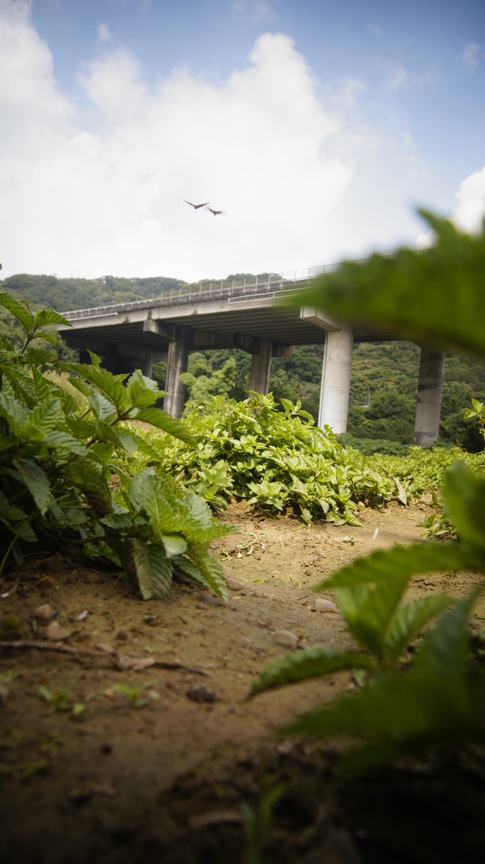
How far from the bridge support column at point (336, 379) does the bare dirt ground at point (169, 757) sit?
22805mm

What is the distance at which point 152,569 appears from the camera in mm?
1752

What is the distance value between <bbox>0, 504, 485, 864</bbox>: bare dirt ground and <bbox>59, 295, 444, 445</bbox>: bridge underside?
21.2 meters

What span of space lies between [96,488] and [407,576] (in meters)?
1.34

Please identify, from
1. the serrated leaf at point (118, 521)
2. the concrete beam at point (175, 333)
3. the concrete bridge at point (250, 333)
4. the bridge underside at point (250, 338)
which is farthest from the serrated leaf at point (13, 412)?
the concrete beam at point (175, 333)

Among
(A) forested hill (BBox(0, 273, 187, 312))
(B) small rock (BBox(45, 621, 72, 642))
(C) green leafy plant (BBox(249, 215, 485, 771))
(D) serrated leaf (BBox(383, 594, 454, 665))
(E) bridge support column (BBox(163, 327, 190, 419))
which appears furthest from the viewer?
(A) forested hill (BBox(0, 273, 187, 312))

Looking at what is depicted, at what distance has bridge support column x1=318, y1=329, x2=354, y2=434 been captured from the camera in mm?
24156

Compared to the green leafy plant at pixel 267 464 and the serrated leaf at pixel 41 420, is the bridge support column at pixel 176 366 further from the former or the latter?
the serrated leaf at pixel 41 420

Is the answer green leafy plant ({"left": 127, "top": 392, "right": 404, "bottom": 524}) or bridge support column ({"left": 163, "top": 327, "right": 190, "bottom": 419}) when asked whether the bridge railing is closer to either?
bridge support column ({"left": 163, "top": 327, "right": 190, "bottom": 419})

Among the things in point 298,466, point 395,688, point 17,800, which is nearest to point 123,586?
point 17,800

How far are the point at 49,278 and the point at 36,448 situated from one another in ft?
337

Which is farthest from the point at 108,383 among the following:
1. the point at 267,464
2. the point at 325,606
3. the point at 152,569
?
the point at 267,464

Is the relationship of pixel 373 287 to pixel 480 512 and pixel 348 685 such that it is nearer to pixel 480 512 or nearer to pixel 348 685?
pixel 480 512

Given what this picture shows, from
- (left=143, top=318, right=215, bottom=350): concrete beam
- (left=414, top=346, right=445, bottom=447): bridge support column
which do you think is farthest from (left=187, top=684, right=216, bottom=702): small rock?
(left=143, top=318, right=215, bottom=350): concrete beam

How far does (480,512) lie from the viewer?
660mm
